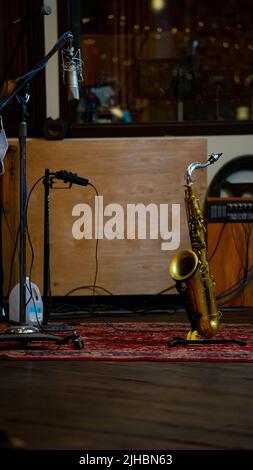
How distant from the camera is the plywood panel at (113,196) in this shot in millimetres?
5539

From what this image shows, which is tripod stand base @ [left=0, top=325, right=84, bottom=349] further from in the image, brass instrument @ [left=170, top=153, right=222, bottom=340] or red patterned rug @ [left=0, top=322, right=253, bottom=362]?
brass instrument @ [left=170, top=153, right=222, bottom=340]

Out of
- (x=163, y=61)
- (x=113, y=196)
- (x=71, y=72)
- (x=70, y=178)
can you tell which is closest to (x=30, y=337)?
(x=70, y=178)

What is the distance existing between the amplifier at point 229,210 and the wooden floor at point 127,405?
2.15 metres

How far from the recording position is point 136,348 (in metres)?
3.82

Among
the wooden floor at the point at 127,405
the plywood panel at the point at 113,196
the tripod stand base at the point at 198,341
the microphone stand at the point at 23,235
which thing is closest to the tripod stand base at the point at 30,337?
the microphone stand at the point at 23,235

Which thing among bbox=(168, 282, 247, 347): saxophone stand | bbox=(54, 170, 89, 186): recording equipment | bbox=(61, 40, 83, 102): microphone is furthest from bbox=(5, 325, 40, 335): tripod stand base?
bbox=(61, 40, 83, 102): microphone

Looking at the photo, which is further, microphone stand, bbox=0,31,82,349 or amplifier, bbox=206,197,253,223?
amplifier, bbox=206,197,253,223

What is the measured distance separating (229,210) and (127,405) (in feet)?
9.67

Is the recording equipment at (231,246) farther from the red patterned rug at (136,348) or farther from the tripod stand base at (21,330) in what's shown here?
the tripod stand base at (21,330)

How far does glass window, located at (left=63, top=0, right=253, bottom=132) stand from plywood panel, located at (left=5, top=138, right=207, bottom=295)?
536mm

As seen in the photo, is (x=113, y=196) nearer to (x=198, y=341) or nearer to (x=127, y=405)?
(x=198, y=341)

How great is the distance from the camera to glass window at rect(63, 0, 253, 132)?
650 cm
